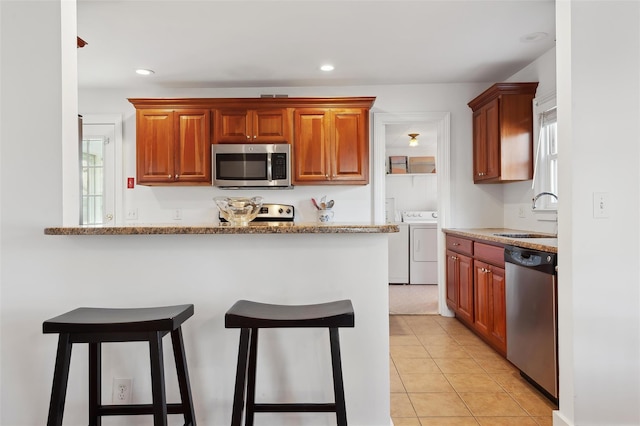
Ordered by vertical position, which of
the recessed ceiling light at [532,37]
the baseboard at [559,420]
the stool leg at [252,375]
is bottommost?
the baseboard at [559,420]

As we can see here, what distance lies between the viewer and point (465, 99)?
397cm

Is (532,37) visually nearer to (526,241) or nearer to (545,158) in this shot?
(545,158)

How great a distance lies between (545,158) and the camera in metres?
3.23

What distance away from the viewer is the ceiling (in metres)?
2.45

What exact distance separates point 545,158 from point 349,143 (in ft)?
5.62

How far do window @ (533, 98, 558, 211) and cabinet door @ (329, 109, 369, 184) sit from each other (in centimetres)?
150

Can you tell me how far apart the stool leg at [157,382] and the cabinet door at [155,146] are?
8.92 ft

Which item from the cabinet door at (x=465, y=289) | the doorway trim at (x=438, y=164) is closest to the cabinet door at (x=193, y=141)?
the doorway trim at (x=438, y=164)

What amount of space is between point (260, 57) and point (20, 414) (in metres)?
2.83

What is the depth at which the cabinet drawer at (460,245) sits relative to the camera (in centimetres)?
326

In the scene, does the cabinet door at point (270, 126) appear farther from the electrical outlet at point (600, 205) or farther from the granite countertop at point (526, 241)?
the electrical outlet at point (600, 205)

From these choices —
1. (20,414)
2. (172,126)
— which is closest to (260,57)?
(172,126)

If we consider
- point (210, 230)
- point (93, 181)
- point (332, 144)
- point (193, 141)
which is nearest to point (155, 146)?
point (193, 141)

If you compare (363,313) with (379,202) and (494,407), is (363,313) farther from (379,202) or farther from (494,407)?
(379,202)
